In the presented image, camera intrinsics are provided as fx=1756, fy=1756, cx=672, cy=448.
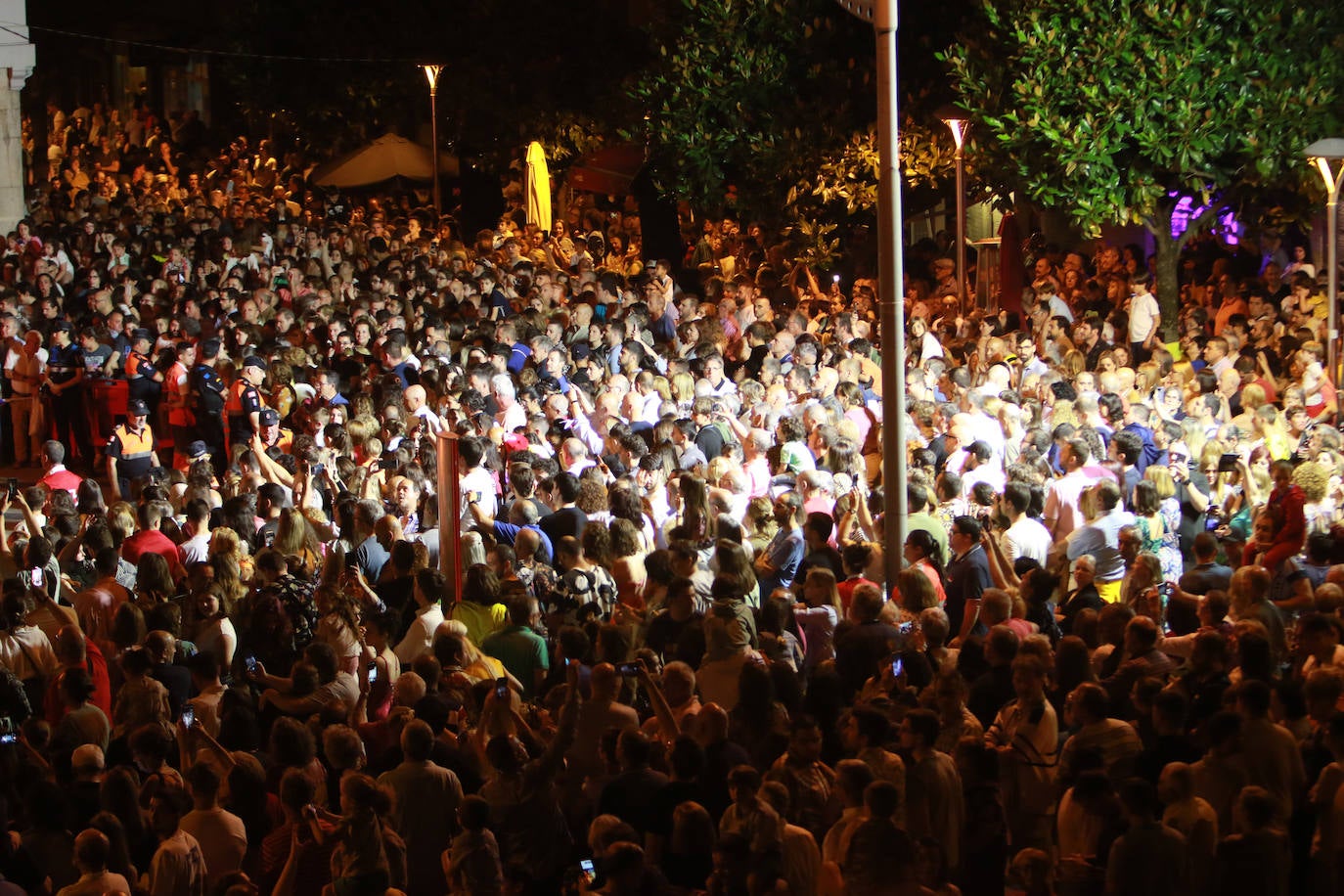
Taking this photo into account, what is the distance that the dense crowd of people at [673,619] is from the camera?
6.02 metres

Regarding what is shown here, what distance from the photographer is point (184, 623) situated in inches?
332

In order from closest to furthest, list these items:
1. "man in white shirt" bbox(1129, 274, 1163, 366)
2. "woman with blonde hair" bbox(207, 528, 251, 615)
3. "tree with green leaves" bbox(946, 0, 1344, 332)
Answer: "woman with blonde hair" bbox(207, 528, 251, 615), "tree with green leaves" bbox(946, 0, 1344, 332), "man in white shirt" bbox(1129, 274, 1163, 366)

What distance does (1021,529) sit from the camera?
9414 millimetres

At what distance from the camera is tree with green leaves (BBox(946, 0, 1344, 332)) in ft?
53.5

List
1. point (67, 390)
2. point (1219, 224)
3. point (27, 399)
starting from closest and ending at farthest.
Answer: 1. point (67, 390)
2. point (27, 399)
3. point (1219, 224)

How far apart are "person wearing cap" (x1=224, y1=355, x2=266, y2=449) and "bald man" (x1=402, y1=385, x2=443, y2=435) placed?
1410mm

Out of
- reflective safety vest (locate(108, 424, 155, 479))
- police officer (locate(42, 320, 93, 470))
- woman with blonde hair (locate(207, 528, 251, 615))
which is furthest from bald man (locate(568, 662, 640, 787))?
police officer (locate(42, 320, 93, 470))

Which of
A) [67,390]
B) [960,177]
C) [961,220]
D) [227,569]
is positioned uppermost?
[960,177]

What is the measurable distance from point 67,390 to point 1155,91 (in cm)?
1042

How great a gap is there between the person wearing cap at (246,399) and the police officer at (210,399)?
0.36m

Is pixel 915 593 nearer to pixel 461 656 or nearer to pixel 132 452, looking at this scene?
pixel 461 656

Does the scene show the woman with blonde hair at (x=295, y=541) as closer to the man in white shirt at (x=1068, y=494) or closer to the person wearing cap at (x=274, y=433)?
the person wearing cap at (x=274, y=433)

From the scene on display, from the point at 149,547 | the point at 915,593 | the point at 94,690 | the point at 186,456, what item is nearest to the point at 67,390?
the point at 186,456

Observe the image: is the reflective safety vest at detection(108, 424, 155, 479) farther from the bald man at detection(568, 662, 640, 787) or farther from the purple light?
the purple light
